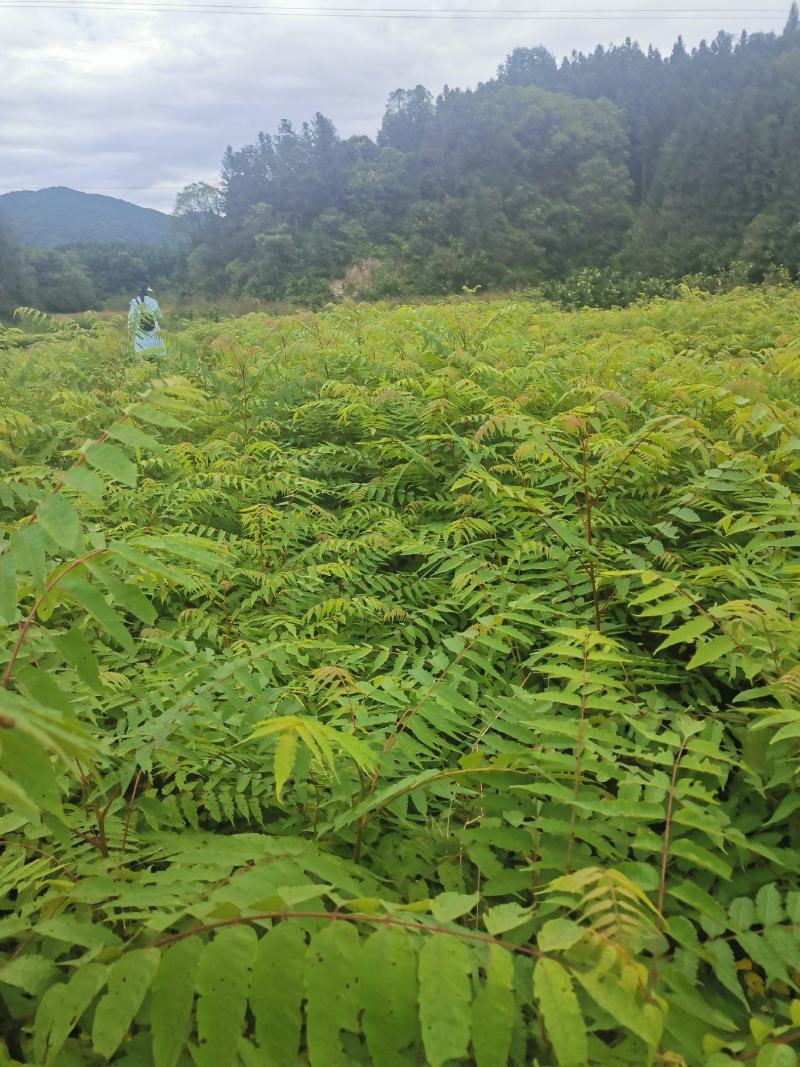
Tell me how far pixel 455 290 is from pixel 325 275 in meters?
11.2

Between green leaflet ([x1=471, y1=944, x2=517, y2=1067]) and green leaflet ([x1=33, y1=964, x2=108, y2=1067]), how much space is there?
0.57m

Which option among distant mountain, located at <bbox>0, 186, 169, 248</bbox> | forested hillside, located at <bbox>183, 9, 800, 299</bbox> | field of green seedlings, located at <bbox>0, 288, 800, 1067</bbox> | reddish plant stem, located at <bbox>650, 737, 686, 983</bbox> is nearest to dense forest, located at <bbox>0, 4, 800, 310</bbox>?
forested hillside, located at <bbox>183, 9, 800, 299</bbox>

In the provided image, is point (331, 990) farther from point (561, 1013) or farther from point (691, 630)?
point (691, 630)

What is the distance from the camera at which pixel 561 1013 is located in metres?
0.97

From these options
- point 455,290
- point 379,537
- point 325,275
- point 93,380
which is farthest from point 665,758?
point 325,275

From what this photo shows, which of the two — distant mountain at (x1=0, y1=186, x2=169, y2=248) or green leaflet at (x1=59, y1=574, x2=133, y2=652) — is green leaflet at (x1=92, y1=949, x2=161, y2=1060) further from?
distant mountain at (x1=0, y1=186, x2=169, y2=248)

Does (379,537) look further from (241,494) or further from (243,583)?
(241,494)

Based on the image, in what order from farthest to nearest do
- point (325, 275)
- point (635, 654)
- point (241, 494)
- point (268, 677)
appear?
point (325, 275), point (241, 494), point (635, 654), point (268, 677)

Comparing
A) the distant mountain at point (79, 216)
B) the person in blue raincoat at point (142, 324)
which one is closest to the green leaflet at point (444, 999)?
the person in blue raincoat at point (142, 324)

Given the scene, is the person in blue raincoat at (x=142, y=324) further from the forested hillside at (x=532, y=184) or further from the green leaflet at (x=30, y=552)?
the forested hillside at (x=532, y=184)

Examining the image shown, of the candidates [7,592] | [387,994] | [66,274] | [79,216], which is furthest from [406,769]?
[79,216]

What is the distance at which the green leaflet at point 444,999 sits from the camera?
94 cm

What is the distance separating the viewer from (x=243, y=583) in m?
3.30

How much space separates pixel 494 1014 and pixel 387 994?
0.52 feet
